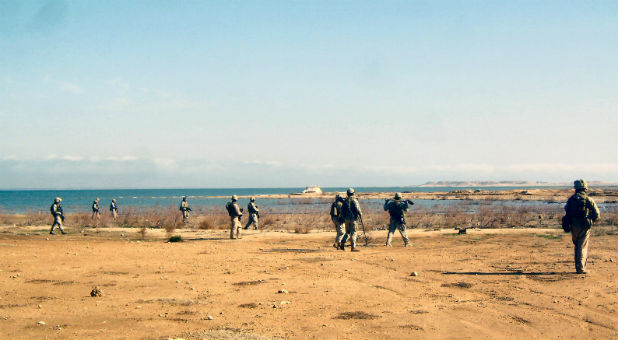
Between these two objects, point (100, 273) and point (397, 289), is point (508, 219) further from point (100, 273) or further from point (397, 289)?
point (100, 273)

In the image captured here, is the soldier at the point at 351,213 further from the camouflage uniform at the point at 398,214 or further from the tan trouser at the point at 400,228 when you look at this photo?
the tan trouser at the point at 400,228

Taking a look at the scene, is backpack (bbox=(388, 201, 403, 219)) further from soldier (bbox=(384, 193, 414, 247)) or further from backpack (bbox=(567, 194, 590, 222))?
backpack (bbox=(567, 194, 590, 222))

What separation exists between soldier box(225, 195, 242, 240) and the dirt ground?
13.5 ft

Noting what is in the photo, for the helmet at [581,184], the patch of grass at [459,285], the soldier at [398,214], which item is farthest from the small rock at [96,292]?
the soldier at [398,214]

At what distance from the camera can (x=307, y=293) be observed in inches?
402

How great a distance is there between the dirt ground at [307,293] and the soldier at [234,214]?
4.12m

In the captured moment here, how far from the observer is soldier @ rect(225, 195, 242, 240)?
71.2ft

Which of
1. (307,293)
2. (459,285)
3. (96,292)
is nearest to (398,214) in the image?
(459,285)

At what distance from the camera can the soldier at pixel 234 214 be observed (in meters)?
21.7

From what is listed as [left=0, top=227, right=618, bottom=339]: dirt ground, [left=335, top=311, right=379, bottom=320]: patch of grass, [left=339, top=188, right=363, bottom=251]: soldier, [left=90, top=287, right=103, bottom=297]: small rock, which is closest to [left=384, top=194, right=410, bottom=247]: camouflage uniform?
[left=0, top=227, right=618, bottom=339]: dirt ground

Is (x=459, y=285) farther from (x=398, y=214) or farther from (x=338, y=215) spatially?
(x=398, y=214)

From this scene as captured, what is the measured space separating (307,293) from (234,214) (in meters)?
12.3

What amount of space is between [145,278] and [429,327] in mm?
7127

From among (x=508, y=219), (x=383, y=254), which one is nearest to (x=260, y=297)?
(x=383, y=254)
